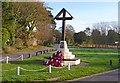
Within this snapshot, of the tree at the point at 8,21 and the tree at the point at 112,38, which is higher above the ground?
the tree at the point at 8,21

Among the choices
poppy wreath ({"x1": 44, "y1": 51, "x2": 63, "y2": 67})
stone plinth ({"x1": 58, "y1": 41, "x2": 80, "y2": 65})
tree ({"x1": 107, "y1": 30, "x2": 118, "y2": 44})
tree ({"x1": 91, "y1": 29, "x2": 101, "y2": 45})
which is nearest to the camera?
poppy wreath ({"x1": 44, "y1": 51, "x2": 63, "y2": 67})

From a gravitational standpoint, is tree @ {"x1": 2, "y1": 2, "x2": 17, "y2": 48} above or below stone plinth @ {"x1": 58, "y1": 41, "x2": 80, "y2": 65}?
above

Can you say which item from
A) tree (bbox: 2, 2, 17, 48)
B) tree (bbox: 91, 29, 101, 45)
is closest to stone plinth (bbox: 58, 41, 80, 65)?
tree (bbox: 2, 2, 17, 48)

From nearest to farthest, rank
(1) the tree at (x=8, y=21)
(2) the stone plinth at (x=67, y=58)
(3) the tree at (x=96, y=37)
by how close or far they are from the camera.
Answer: (2) the stone plinth at (x=67, y=58), (1) the tree at (x=8, y=21), (3) the tree at (x=96, y=37)

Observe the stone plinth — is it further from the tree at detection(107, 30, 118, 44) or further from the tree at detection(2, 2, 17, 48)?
the tree at detection(107, 30, 118, 44)

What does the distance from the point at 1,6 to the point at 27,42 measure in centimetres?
1974

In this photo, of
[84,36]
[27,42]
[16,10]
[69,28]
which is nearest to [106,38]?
[84,36]

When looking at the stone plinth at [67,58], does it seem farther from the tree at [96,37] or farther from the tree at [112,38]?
the tree at [96,37]

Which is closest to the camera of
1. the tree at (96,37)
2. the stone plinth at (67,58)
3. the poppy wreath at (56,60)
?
the poppy wreath at (56,60)

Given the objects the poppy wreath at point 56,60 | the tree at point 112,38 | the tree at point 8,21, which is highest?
the tree at point 8,21

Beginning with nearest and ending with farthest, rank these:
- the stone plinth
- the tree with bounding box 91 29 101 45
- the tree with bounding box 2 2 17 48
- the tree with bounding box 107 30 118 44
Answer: the stone plinth → the tree with bounding box 2 2 17 48 → the tree with bounding box 107 30 118 44 → the tree with bounding box 91 29 101 45

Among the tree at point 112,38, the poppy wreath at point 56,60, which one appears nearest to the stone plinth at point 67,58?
the poppy wreath at point 56,60

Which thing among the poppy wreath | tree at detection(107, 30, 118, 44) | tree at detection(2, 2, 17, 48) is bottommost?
the poppy wreath

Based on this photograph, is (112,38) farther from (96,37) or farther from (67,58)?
(67,58)
